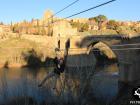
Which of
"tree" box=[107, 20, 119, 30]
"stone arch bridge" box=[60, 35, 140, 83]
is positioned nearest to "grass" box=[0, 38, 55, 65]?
"stone arch bridge" box=[60, 35, 140, 83]

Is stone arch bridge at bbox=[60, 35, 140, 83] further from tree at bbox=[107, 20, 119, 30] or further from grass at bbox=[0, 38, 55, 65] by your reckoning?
tree at bbox=[107, 20, 119, 30]

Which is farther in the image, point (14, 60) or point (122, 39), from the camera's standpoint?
point (14, 60)

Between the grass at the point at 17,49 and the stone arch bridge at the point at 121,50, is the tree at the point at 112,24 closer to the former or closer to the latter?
the stone arch bridge at the point at 121,50

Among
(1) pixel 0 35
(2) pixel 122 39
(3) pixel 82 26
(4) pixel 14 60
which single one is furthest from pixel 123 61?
(3) pixel 82 26

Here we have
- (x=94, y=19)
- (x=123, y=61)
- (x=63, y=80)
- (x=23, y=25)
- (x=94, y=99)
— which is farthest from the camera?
(x=94, y=19)

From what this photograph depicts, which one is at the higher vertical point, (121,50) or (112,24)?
(112,24)

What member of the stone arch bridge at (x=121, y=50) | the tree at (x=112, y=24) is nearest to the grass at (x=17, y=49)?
the stone arch bridge at (x=121, y=50)

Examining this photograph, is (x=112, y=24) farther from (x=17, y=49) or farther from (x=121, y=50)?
(x=121, y=50)

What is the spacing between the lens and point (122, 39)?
39625 millimetres

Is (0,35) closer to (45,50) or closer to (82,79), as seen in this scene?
(45,50)

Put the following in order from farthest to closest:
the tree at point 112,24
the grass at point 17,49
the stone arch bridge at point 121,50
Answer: the tree at point 112,24
the grass at point 17,49
the stone arch bridge at point 121,50

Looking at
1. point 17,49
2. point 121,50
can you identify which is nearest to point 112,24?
point 17,49

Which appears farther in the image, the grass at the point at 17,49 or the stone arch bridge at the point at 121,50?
the grass at the point at 17,49

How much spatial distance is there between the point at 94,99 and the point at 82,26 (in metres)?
61.4
